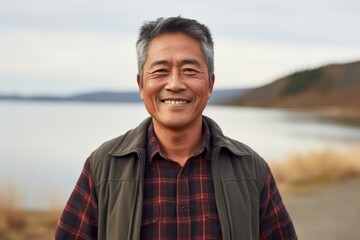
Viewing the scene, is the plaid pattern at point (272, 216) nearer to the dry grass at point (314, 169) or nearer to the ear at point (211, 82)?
the ear at point (211, 82)

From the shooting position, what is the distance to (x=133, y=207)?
1869mm

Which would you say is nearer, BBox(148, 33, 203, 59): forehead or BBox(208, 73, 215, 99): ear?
BBox(148, 33, 203, 59): forehead

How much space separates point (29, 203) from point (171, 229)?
6.11 m

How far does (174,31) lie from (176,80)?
190 mm

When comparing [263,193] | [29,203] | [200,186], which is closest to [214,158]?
[200,186]

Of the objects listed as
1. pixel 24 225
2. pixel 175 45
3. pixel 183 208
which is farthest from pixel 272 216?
pixel 24 225

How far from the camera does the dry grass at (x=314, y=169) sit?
1064 centimetres

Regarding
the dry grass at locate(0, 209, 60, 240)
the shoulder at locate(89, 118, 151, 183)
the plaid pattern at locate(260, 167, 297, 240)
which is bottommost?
the dry grass at locate(0, 209, 60, 240)

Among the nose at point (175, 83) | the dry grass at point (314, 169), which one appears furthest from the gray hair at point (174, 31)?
the dry grass at point (314, 169)

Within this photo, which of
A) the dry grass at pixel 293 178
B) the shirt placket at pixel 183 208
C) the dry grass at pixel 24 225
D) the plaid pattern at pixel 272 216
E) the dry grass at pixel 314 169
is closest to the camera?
the shirt placket at pixel 183 208

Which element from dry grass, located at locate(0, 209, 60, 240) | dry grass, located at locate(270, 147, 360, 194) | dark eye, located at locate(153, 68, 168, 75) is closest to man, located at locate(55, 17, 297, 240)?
dark eye, located at locate(153, 68, 168, 75)

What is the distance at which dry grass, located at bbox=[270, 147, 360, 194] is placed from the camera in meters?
10.6

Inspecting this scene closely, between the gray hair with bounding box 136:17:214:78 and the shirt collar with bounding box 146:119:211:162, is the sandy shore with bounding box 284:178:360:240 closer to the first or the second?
the shirt collar with bounding box 146:119:211:162

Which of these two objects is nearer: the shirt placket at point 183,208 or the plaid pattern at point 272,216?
the shirt placket at point 183,208
